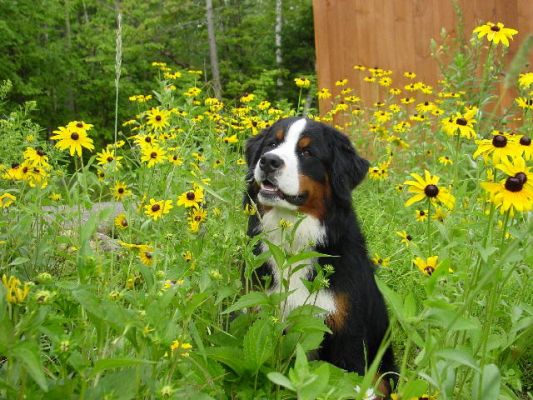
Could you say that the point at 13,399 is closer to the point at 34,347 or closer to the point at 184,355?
the point at 34,347

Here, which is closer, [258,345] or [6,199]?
[258,345]

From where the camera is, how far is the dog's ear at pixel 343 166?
285 centimetres

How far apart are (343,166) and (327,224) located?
0.32 meters

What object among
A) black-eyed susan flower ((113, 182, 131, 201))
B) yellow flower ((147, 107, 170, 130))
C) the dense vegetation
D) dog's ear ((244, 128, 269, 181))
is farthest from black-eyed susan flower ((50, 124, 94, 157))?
yellow flower ((147, 107, 170, 130))

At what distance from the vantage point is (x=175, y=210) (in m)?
2.68

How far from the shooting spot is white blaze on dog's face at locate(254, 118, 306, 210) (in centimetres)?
267

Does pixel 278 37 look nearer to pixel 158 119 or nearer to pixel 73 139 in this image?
pixel 158 119

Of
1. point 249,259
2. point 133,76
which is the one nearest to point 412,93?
point 249,259

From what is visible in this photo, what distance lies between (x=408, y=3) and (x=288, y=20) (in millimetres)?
12887

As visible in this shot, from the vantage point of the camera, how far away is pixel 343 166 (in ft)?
9.56

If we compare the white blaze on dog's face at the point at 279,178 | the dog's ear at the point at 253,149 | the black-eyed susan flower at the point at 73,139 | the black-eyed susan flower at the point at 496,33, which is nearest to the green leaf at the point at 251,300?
the black-eyed susan flower at the point at 73,139

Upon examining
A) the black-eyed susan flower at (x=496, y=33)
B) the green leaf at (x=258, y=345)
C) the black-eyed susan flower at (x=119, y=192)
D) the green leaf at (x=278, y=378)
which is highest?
the black-eyed susan flower at (x=496, y=33)

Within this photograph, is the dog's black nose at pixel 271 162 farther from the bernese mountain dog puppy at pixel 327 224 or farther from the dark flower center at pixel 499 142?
the dark flower center at pixel 499 142

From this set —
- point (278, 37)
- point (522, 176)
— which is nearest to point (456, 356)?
point (522, 176)
